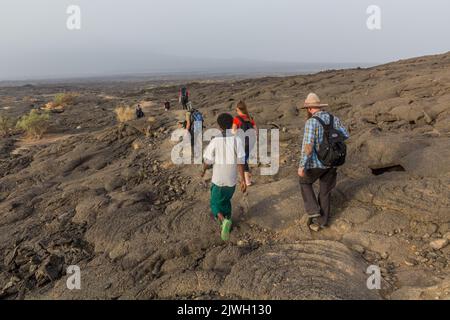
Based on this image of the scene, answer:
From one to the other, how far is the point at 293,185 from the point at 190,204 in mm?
1867

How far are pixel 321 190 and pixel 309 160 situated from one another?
20.2 inches

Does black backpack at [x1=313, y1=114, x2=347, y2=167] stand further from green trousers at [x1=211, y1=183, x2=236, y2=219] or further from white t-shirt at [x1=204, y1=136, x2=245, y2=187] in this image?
green trousers at [x1=211, y1=183, x2=236, y2=219]

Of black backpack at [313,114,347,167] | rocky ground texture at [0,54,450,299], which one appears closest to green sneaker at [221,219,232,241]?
rocky ground texture at [0,54,450,299]

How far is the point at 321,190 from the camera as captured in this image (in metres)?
4.46

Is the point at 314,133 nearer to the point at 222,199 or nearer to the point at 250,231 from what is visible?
the point at 222,199

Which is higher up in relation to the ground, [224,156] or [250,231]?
[224,156]

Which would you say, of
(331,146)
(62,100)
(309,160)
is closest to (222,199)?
(309,160)

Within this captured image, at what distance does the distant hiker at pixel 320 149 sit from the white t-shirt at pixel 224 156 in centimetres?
89

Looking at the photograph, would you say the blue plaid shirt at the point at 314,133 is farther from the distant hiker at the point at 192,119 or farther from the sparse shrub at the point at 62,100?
the sparse shrub at the point at 62,100
